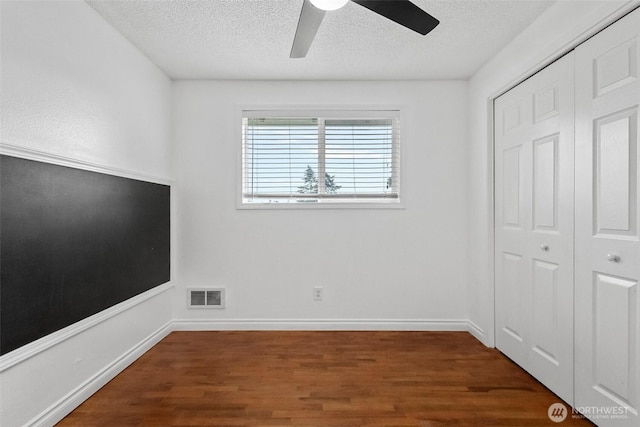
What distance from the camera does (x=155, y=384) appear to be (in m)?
2.24

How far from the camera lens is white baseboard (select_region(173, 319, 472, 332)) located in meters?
3.25

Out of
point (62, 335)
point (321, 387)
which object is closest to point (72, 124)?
point (62, 335)

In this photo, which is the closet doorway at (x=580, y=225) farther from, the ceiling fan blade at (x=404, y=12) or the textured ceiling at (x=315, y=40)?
the ceiling fan blade at (x=404, y=12)

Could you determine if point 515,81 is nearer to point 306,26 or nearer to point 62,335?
point 306,26

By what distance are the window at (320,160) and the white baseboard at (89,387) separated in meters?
1.51

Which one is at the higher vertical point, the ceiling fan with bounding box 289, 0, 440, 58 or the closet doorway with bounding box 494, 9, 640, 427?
the ceiling fan with bounding box 289, 0, 440, 58

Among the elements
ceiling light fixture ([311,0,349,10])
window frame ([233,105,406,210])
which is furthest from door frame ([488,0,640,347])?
ceiling light fixture ([311,0,349,10])

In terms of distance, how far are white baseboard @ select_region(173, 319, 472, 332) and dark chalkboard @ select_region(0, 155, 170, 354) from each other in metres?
0.80

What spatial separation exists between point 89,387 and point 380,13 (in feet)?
8.75

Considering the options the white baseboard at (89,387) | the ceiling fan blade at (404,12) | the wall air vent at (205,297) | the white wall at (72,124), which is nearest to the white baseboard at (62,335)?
the white wall at (72,124)

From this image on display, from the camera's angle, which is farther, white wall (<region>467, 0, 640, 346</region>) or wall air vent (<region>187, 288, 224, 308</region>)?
wall air vent (<region>187, 288, 224, 308</region>)

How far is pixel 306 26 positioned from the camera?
5.60 feet

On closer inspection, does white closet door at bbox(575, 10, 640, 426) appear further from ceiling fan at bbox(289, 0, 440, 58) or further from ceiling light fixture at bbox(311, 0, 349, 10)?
ceiling light fixture at bbox(311, 0, 349, 10)

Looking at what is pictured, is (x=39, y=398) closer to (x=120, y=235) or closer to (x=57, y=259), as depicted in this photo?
(x=57, y=259)
